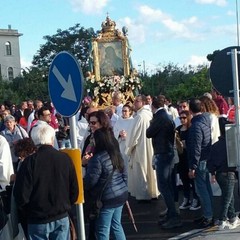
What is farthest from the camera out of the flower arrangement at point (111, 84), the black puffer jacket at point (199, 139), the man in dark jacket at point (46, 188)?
the flower arrangement at point (111, 84)

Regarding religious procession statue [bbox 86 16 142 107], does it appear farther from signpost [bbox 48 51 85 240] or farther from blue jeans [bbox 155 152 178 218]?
signpost [bbox 48 51 85 240]

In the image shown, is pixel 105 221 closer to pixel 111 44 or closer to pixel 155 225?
pixel 155 225

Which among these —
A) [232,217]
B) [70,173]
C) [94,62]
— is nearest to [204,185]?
[232,217]

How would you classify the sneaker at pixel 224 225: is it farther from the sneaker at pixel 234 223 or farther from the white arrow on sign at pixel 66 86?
the white arrow on sign at pixel 66 86

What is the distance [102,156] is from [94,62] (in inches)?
588

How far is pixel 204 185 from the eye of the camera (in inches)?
337

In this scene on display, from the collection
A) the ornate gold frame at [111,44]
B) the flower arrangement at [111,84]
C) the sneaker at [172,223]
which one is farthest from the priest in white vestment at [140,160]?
the ornate gold frame at [111,44]

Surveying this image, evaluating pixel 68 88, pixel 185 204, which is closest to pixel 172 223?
pixel 185 204

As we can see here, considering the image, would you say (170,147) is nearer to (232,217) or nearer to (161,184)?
(161,184)

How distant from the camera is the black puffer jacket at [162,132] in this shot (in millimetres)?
8812

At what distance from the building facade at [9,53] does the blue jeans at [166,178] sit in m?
88.6

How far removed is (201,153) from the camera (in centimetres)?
839

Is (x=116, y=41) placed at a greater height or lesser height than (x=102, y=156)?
greater

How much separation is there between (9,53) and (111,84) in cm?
8056
